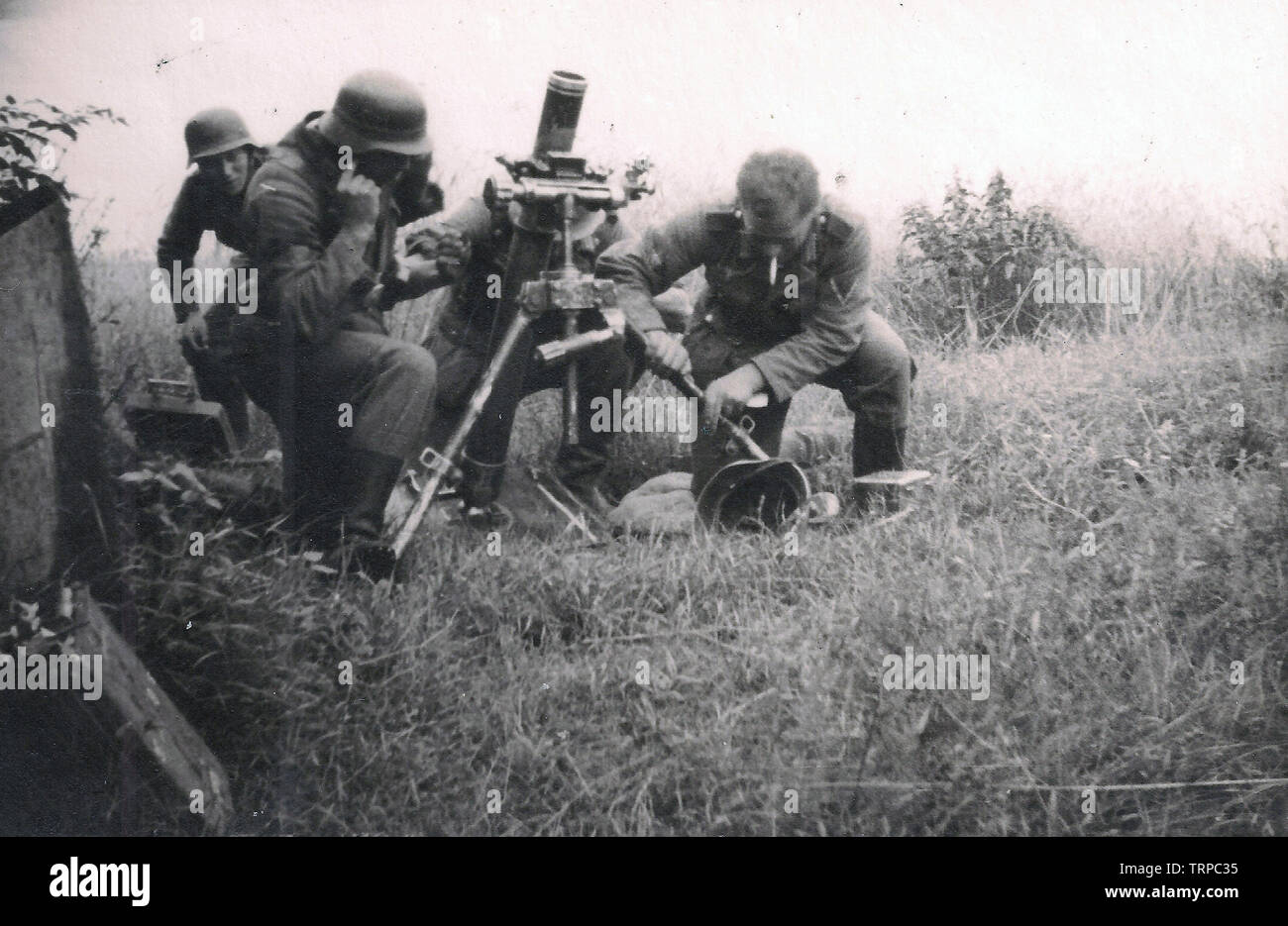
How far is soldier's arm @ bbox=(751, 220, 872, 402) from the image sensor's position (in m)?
3.69

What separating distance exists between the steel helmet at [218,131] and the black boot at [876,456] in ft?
6.62

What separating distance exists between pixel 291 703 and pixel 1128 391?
278cm

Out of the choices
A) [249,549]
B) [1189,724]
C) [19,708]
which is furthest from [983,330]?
[19,708]

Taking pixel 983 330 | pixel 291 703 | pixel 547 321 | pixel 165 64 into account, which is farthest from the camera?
pixel 983 330

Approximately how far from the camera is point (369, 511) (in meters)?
3.33

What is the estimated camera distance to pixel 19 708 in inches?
123

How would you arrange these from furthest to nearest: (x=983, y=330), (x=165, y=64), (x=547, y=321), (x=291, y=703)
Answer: (x=983, y=330), (x=547, y=321), (x=165, y=64), (x=291, y=703)

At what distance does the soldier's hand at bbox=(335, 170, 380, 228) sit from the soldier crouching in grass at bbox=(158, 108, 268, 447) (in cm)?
27

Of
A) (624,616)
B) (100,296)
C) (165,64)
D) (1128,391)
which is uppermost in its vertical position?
(165,64)

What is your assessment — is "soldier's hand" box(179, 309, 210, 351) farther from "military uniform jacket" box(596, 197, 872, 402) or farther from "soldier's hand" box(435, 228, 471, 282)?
"military uniform jacket" box(596, 197, 872, 402)

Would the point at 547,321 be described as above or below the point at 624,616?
above

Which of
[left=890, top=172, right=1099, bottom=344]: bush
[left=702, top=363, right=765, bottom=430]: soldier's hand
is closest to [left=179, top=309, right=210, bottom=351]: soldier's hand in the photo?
[left=702, top=363, right=765, bottom=430]: soldier's hand

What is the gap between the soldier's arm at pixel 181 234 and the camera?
3.38 m

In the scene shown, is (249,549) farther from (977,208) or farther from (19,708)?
(977,208)
